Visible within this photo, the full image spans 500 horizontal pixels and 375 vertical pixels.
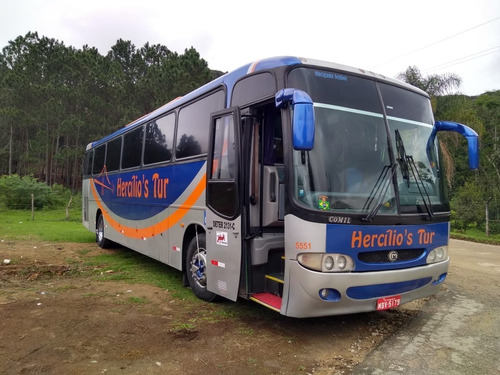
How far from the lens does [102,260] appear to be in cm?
937

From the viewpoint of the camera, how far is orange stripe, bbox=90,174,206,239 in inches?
231

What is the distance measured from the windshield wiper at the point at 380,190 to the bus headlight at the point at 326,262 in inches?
18.8

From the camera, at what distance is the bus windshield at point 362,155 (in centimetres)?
409

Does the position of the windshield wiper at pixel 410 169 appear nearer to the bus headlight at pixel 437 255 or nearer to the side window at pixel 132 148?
the bus headlight at pixel 437 255

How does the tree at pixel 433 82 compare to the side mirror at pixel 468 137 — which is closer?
the side mirror at pixel 468 137

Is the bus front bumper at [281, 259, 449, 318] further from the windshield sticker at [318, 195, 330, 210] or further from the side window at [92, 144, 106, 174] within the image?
the side window at [92, 144, 106, 174]

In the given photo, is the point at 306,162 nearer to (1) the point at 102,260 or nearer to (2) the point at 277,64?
(2) the point at 277,64

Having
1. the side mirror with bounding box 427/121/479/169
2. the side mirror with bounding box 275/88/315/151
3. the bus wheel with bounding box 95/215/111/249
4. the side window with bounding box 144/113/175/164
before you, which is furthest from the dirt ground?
the bus wheel with bounding box 95/215/111/249

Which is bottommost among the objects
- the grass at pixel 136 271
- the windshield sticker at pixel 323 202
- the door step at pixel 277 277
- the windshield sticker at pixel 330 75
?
the grass at pixel 136 271

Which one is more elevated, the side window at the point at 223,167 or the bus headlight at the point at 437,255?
the side window at the point at 223,167

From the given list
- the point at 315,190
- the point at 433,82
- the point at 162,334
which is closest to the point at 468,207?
the point at 433,82

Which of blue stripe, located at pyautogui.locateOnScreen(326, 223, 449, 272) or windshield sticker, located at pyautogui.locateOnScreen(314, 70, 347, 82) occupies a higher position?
windshield sticker, located at pyautogui.locateOnScreen(314, 70, 347, 82)

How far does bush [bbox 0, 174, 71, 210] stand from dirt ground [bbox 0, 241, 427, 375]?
21047 millimetres

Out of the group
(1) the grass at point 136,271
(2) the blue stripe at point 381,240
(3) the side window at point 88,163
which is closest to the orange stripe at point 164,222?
(1) the grass at point 136,271
